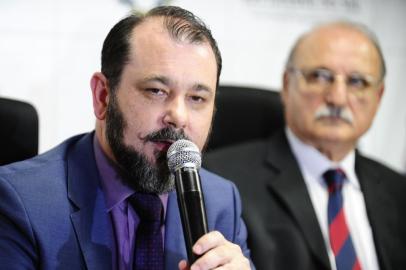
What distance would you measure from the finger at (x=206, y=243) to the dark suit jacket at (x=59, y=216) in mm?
328

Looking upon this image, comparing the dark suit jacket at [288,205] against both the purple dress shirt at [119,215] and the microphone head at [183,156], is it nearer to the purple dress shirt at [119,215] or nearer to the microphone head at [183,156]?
the purple dress shirt at [119,215]

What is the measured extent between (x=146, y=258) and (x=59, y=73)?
0.89 metres

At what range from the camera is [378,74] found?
2027mm

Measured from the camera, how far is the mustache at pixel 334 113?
1949mm

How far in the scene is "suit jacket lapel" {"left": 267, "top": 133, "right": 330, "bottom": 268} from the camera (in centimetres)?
171

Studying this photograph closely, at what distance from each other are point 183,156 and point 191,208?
0.11m

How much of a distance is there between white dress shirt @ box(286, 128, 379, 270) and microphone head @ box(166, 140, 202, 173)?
0.87 metres

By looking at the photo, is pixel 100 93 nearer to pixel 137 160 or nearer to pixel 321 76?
pixel 137 160

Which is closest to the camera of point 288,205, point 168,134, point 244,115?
point 168,134

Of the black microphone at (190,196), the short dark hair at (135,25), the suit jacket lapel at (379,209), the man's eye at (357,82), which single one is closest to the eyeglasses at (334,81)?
the man's eye at (357,82)

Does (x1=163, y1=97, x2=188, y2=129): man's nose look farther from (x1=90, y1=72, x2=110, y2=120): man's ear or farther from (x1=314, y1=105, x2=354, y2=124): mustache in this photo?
(x1=314, y1=105, x2=354, y2=124): mustache

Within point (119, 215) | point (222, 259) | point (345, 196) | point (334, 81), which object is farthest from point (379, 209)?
point (222, 259)

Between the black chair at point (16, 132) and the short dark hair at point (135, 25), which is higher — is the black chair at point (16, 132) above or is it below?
below

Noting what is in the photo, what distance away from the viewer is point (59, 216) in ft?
3.84
